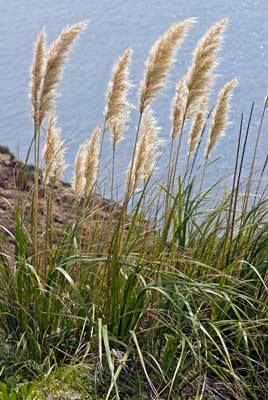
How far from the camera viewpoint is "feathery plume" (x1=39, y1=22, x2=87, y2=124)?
2.71 metres

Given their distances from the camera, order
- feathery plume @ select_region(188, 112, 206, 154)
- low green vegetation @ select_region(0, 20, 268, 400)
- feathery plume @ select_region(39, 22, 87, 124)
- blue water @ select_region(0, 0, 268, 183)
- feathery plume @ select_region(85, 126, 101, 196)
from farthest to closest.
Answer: blue water @ select_region(0, 0, 268, 183), feathery plume @ select_region(188, 112, 206, 154), feathery plume @ select_region(85, 126, 101, 196), feathery plume @ select_region(39, 22, 87, 124), low green vegetation @ select_region(0, 20, 268, 400)

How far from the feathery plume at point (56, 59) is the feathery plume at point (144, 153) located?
34 centimetres

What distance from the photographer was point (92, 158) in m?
2.86

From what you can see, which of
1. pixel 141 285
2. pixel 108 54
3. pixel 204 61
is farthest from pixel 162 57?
pixel 108 54

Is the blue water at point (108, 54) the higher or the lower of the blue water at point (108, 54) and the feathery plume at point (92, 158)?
the higher

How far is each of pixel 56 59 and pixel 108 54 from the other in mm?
5137

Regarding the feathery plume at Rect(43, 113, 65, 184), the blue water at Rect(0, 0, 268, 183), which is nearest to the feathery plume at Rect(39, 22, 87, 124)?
the feathery plume at Rect(43, 113, 65, 184)

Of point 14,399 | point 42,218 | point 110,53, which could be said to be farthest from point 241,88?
point 14,399

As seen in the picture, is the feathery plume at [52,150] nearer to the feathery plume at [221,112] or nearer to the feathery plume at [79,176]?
the feathery plume at [79,176]

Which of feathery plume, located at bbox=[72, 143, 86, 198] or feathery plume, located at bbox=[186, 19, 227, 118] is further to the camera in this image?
feathery plume, located at bbox=[72, 143, 86, 198]

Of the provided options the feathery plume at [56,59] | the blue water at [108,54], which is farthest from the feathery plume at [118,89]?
the blue water at [108,54]

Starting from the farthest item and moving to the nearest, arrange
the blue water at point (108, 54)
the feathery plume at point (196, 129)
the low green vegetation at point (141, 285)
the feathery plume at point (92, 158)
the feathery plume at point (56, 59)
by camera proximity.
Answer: the blue water at point (108, 54), the feathery plume at point (196, 129), the feathery plume at point (92, 158), the feathery plume at point (56, 59), the low green vegetation at point (141, 285)

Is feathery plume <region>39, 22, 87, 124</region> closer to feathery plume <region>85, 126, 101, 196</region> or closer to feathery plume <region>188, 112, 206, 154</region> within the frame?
feathery plume <region>85, 126, 101, 196</region>

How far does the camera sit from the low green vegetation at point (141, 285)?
2.55 meters
